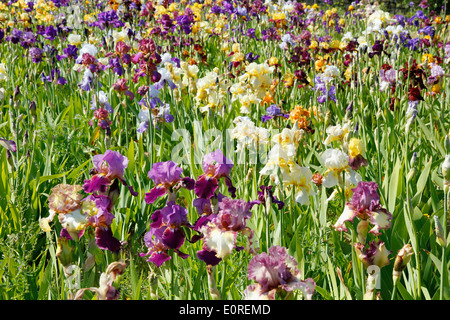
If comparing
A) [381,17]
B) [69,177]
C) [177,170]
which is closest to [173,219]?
[177,170]

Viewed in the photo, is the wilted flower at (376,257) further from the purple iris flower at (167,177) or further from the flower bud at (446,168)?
the purple iris flower at (167,177)

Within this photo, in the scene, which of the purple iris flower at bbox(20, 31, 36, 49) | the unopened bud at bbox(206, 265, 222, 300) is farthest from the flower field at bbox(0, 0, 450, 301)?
the purple iris flower at bbox(20, 31, 36, 49)

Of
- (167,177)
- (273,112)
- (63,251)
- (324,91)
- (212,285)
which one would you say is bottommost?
(212,285)

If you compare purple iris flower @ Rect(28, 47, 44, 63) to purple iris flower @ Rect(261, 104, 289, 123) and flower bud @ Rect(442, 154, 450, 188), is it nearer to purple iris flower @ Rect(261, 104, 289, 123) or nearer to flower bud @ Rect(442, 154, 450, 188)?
Answer: purple iris flower @ Rect(261, 104, 289, 123)

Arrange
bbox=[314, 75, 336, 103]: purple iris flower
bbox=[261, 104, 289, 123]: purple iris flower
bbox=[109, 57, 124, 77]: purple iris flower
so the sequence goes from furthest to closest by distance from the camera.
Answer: bbox=[109, 57, 124, 77]: purple iris flower < bbox=[314, 75, 336, 103]: purple iris flower < bbox=[261, 104, 289, 123]: purple iris flower

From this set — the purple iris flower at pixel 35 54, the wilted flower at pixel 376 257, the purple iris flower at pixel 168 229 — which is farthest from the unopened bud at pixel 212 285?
the purple iris flower at pixel 35 54

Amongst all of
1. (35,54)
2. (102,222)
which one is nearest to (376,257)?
(102,222)

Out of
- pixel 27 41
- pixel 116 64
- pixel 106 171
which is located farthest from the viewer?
pixel 27 41

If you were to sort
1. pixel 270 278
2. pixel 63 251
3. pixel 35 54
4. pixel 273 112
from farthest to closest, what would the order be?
1. pixel 35 54
2. pixel 273 112
3. pixel 63 251
4. pixel 270 278

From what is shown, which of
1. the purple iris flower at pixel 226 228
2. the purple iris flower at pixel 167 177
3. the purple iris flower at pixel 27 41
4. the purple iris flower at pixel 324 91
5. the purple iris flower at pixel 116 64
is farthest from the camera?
the purple iris flower at pixel 27 41

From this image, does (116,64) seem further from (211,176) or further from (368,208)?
(368,208)
